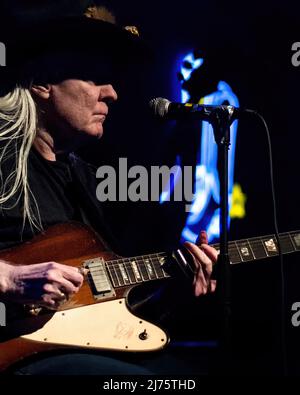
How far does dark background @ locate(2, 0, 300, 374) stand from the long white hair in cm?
83

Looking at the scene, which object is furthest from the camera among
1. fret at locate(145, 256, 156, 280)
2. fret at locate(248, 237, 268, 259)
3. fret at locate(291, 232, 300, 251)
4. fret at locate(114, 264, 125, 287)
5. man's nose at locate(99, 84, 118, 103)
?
fret at locate(291, 232, 300, 251)

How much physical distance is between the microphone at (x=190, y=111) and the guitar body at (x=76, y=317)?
0.65 metres

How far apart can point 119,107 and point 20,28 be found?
33.0 inches

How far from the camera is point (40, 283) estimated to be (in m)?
2.52

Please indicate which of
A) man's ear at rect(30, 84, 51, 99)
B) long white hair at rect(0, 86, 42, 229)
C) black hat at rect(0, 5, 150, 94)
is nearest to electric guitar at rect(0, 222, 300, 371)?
long white hair at rect(0, 86, 42, 229)

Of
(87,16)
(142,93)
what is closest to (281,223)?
(142,93)

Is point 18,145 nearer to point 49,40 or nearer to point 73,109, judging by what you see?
point 73,109

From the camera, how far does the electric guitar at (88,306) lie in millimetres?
2605

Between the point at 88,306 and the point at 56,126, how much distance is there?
2.63 ft

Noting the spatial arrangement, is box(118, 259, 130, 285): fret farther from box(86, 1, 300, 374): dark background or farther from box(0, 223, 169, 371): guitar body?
box(86, 1, 300, 374): dark background

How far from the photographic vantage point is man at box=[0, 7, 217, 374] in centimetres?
280

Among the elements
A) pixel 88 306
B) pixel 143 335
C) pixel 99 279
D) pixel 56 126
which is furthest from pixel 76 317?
pixel 56 126

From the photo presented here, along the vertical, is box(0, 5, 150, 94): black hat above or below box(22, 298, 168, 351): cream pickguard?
above
